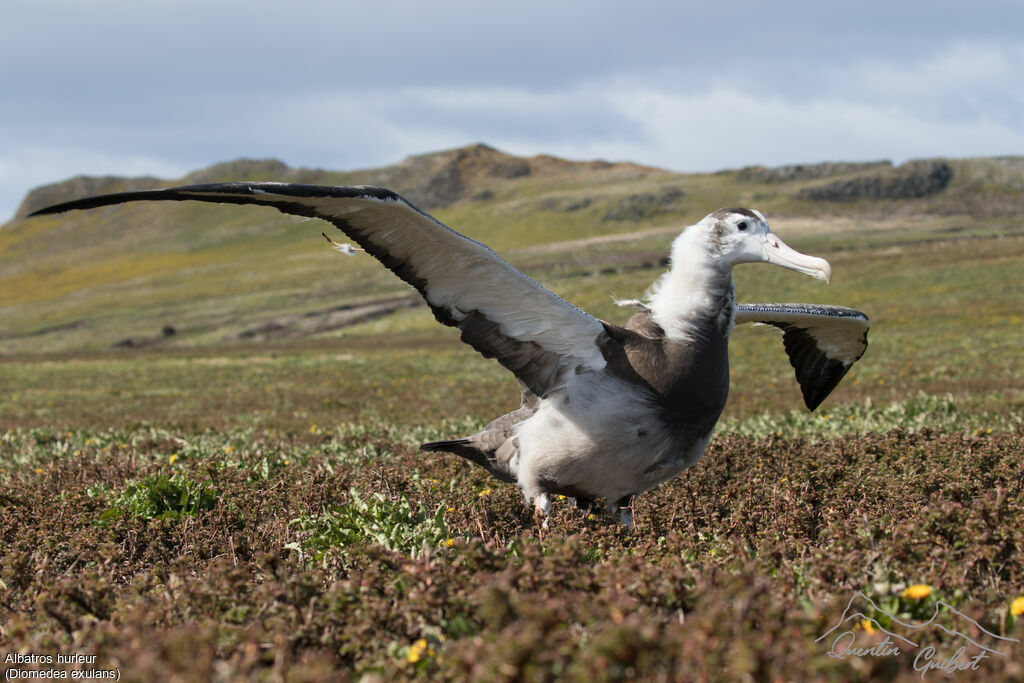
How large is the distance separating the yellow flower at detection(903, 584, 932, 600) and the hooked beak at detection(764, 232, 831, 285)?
8.00 feet

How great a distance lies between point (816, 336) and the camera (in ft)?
24.4

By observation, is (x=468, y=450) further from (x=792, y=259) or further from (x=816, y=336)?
(x=816, y=336)

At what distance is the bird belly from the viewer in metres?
5.21

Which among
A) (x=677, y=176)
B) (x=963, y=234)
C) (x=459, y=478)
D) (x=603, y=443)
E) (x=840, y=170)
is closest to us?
(x=603, y=443)

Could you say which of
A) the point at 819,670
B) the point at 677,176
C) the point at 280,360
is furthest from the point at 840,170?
the point at 819,670

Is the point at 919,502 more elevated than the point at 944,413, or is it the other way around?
the point at 919,502

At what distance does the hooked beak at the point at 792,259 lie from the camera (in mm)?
5164

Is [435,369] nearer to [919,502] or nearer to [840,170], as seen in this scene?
[919,502]

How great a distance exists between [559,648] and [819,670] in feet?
2.20

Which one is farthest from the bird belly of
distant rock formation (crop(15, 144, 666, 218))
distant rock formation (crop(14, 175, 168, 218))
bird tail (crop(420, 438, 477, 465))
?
distant rock formation (crop(14, 175, 168, 218))

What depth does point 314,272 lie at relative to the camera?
90.4 m

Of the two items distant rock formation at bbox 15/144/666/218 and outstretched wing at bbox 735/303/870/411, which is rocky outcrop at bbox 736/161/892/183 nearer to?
distant rock formation at bbox 15/144/666/218

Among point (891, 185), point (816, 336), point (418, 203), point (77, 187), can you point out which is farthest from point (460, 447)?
point (77, 187)

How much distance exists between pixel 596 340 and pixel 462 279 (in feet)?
→ 2.93
